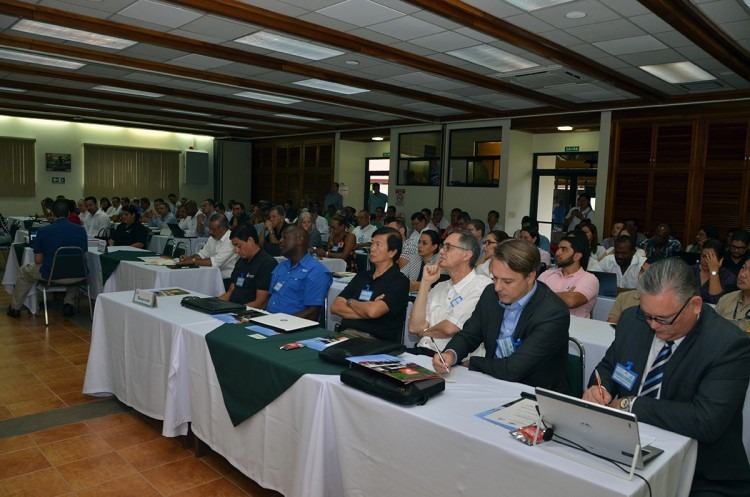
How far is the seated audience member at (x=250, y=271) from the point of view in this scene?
14.6ft

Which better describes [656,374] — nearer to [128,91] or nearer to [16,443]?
[16,443]

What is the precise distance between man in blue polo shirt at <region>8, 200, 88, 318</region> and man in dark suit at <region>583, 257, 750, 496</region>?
19.1 ft

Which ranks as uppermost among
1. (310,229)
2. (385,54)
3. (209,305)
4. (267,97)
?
(267,97)

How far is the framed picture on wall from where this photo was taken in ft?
47.6

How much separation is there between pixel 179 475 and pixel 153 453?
1.04 ft

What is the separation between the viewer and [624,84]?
7.67 meters

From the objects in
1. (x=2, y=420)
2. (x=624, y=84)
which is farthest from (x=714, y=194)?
(x=2, y=420)

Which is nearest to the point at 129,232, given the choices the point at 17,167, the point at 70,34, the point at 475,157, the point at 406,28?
the point at 70,34

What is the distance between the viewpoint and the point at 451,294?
131 inches

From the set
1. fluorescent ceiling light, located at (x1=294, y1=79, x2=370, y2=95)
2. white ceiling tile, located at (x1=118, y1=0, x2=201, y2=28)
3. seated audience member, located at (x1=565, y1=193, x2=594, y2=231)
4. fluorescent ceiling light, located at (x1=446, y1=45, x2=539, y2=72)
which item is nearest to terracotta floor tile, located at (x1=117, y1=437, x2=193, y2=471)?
white ceiling tile, located at (x1=118, y1=0, x2=201, y2=28)

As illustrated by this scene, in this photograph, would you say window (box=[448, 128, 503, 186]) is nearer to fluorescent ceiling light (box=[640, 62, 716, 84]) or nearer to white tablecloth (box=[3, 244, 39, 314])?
fluorescent ceiling light (box=[640, 62, 716, 84])

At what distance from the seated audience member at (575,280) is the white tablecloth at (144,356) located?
244cm

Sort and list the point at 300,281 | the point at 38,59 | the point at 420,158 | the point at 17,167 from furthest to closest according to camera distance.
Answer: the point at 17,167, the point at 420,158, the point at 38,59, the point at 300,281

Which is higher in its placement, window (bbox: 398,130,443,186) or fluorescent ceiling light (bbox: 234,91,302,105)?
fluorescent ceiling light (bbox: 234,91,302,105)
